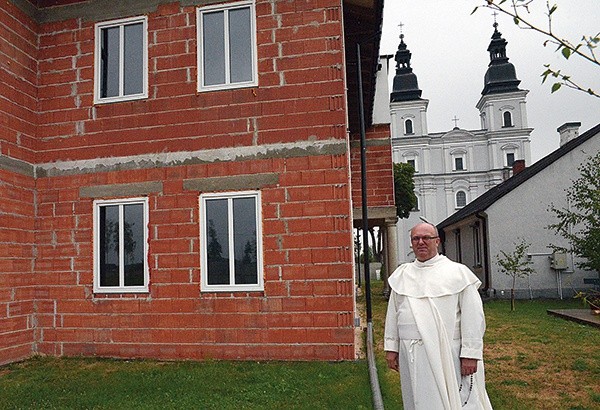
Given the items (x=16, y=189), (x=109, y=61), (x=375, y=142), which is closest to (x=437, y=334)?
(x=16, y=189)

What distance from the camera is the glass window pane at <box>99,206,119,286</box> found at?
8703 mm

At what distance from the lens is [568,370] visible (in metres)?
7.65

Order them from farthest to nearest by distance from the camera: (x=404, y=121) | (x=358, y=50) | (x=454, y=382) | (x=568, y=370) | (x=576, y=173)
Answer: (x=404, y=121) < (x=576, y=173) < (x=358, y=50) < (x=568, y=370) < (x=454, y=382)

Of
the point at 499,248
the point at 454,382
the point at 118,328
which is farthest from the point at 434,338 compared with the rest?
the point at 499,248

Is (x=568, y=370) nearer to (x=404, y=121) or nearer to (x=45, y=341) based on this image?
(x=45, y=341)

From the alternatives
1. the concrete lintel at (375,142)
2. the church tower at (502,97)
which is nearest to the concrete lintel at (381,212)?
the concrete lintel at (375,142)

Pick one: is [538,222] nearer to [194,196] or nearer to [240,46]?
[240,46]

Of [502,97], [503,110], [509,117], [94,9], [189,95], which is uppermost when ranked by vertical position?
[502,97]

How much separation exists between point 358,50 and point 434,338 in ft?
23.8

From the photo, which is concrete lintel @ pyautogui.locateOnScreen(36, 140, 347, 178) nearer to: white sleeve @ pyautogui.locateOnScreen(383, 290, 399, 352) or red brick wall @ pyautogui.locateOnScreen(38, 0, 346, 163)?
red brick wall @ pyautogui.locateOnScreen(38, 0, 346, 163)

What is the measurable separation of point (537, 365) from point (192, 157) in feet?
19.6

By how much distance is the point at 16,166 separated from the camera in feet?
28.1

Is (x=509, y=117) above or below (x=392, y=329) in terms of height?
above

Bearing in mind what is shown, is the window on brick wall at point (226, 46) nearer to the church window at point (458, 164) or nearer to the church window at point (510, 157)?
the church window at point (458, 164)
